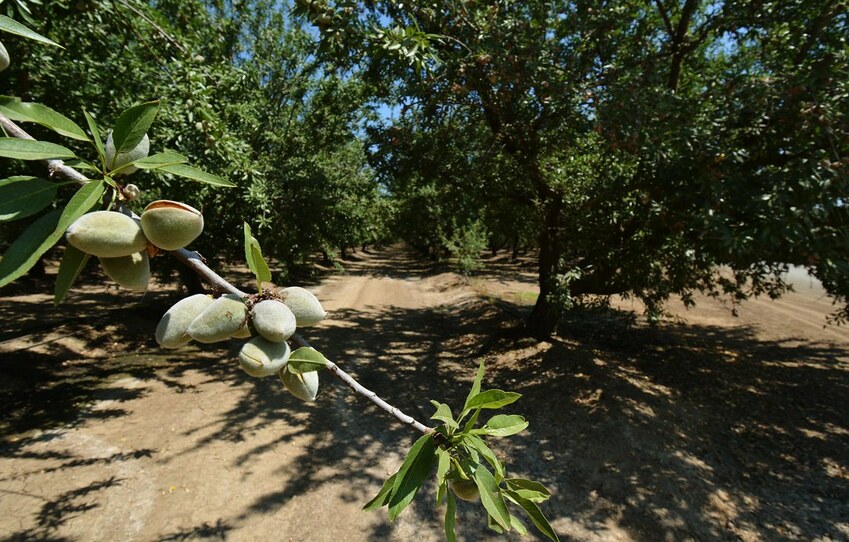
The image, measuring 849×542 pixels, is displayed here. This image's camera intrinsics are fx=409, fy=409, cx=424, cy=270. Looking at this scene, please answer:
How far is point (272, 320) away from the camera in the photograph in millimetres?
797

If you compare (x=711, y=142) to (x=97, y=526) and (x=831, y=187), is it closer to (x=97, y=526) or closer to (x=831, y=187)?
(x=831, y=187)

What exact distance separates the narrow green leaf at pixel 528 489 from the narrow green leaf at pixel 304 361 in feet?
1.59

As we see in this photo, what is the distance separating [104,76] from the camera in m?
5.13

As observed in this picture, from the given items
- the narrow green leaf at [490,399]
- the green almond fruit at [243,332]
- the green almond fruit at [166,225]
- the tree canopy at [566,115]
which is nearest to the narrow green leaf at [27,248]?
the green almond fruit at [166,225]

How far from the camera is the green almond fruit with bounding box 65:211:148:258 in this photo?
2.18 feet

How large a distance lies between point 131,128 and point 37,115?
0.51 feet

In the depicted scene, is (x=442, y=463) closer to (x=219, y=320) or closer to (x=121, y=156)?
(x=219, y=320)

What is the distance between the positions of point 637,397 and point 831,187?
4007 mm

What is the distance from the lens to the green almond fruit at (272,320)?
0.79 meters

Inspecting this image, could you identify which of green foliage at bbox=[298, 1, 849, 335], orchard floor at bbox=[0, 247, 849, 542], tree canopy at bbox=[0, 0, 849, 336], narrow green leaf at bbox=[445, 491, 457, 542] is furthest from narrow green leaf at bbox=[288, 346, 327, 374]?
orchard floor at bbox=[0, 247, 849, 542]

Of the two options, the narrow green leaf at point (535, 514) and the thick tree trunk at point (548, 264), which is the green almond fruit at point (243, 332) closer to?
the narrow green leaf at point (535, 514)

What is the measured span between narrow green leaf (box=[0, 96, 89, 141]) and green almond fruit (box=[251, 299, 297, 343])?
447mm

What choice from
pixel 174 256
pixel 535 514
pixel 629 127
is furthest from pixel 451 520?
pixel 629 127

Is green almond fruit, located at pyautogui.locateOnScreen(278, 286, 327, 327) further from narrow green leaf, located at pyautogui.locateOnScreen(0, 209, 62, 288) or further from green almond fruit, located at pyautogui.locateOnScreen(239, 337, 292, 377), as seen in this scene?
narrow green leaf, located at pyautogui.locateOnScreen(0, 209, 62, 288)
